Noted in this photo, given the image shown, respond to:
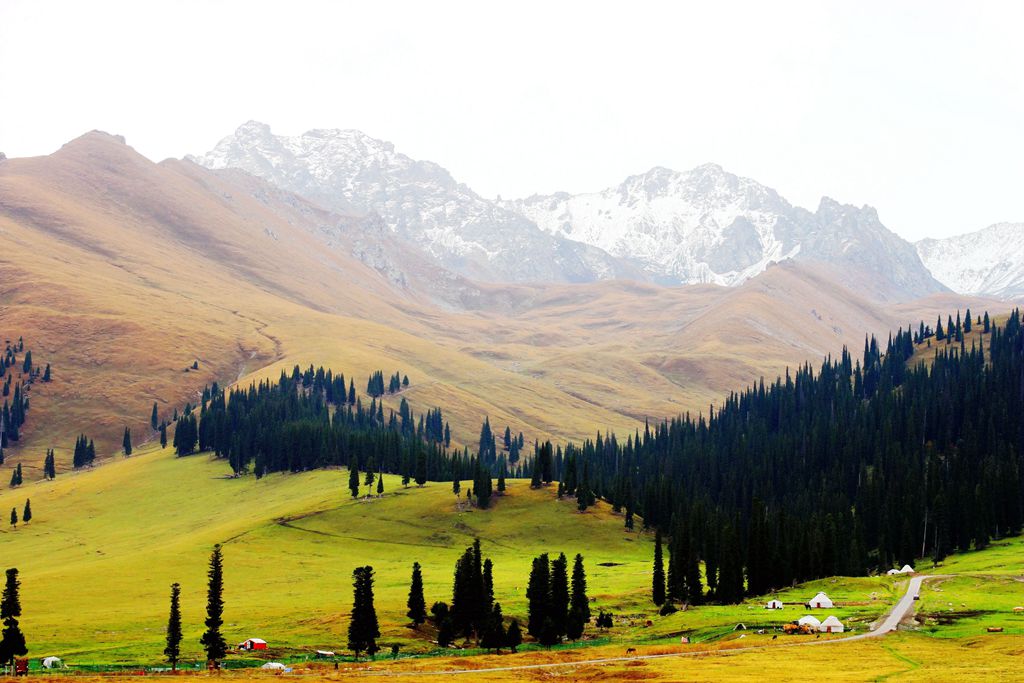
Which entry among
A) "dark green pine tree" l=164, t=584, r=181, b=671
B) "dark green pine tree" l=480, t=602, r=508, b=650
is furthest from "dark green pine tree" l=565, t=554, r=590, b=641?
"dark green pine tree" l=164, t=584, r=181, b=671

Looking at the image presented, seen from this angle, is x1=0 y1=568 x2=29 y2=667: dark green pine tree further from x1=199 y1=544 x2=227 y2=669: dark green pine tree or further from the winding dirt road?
the winding dirt road

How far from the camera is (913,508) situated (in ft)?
596

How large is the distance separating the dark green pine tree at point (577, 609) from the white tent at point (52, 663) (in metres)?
58.2

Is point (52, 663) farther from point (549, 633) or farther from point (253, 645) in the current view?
point (549, 633)

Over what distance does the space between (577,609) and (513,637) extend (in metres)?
12.5

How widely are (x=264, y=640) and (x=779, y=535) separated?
268ft

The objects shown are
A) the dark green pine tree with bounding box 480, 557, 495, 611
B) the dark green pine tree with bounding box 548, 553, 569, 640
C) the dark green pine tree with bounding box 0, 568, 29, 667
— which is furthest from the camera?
the dark green pine tree with bounding box 480, 557, 495, 611

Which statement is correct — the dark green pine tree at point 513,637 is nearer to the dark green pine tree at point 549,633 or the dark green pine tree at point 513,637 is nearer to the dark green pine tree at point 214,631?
the dark green pine tree at point 549,633

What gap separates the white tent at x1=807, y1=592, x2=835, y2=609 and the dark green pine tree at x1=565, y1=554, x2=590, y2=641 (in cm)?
2800

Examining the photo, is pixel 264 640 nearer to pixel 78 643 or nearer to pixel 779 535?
pixel 78 643

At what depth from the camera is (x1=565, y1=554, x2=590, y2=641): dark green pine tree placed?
128 m

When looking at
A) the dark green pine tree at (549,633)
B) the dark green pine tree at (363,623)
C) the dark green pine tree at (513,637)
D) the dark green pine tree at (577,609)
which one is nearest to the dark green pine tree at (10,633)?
the dark green pine tree at (363,623)

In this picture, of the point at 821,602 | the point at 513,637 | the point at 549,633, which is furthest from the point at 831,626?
the point at 513,637

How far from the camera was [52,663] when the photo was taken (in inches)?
3932
